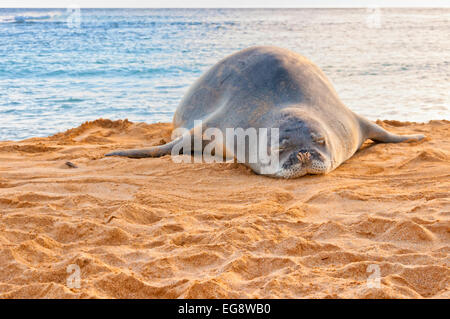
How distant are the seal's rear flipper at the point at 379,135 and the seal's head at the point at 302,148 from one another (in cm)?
121

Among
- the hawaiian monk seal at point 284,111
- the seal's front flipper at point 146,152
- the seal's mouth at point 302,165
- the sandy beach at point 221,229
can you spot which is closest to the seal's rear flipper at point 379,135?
the hawaiian monk seal at point 284,111

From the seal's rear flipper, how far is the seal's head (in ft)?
3.95

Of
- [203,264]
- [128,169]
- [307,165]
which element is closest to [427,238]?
[203,264]

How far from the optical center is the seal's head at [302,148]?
16.0ft

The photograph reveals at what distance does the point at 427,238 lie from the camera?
3229 mm

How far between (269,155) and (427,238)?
210 centimetres

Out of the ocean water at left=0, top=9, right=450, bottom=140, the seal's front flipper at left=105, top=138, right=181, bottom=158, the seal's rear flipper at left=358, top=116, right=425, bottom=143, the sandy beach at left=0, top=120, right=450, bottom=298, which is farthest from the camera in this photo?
the ocean water at left=0, top=9, right=450, bottom=140

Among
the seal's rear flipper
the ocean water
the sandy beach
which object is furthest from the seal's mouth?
the ocean water

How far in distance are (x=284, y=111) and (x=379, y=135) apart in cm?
161

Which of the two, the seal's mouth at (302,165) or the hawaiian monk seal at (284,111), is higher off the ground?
the hawaiian monk seal at (284,111)

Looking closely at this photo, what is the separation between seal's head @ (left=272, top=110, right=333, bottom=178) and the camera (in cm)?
488

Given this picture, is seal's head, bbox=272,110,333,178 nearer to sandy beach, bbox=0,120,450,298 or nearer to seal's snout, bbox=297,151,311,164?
seal's snout, bbox=297,151,311,164

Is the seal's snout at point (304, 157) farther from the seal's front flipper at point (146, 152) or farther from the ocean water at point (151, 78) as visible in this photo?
the ocean water at point (151, 78)
